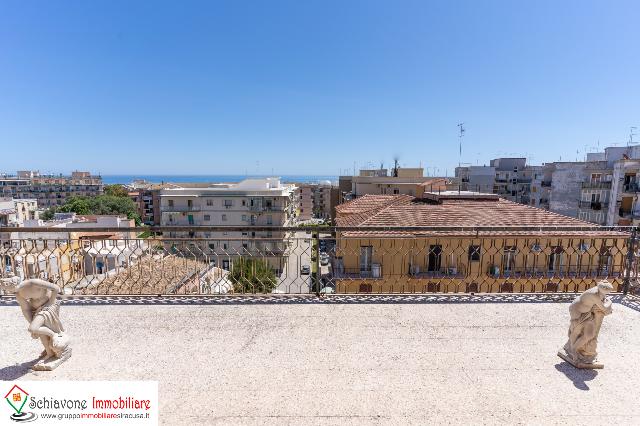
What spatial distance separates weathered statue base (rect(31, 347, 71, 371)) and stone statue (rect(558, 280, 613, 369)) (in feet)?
16.5

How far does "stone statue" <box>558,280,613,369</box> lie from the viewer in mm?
3129

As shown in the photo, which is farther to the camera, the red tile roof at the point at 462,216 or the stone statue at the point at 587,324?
the red tile roof at the point at 462,216

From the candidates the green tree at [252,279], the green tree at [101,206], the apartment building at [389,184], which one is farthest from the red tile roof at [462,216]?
the green tree at [101,206]

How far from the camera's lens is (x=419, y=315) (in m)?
4.46

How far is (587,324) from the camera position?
3236 millimetres

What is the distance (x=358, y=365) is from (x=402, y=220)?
12.3 meters

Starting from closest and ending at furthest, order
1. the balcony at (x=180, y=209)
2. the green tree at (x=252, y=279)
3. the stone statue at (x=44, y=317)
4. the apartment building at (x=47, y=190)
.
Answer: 1. the stone statue at (x=44, y=317)
2. the green tree at (x=252, y=279)
3. the balcony at (x=180, y=209)
4. the apartment building at (x=47, y=190)

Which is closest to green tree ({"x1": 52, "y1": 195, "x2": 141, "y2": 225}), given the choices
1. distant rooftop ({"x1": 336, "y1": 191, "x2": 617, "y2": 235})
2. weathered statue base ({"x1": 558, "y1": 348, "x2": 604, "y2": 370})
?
distant rooftop ({"x1": 336, "y1": 191, "x2": 617, "y2": 235})

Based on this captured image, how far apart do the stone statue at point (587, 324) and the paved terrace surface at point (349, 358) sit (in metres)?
0.12

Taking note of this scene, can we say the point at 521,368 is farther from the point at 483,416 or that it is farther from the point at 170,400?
the point at 170,400

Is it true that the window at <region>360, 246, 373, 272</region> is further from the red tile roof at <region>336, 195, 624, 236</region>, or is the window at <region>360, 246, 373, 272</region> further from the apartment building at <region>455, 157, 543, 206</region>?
the apartment building at <region>455, 157, 543, 206</region>

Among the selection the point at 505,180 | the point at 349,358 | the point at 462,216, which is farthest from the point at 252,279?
the point at 505,180

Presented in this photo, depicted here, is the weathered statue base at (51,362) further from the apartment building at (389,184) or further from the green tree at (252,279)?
the apartment building at (389,184)

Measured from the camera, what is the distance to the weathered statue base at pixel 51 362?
10.4 ft
